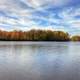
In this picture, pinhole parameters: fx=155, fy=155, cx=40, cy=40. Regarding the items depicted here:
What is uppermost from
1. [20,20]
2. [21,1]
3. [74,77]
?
[21,1]

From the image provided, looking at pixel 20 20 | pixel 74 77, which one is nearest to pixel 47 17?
pixel 20 20

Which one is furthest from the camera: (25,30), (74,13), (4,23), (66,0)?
(25,30)

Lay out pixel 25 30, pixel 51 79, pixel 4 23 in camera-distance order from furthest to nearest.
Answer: pixel 25 30 < pixel 4 23 < pixel 51 79

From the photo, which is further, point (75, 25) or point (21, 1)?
point (75, 25)

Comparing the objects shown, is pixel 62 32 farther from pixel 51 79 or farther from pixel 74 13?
pixel 51 79

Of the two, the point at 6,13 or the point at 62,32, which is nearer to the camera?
the point at 6,13

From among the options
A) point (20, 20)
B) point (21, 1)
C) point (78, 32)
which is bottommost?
point (78, 32)

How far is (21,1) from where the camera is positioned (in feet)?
32.9

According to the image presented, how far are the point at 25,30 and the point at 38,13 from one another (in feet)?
8.58

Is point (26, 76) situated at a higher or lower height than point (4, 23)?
lower

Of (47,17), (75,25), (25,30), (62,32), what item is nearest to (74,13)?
(75,25)

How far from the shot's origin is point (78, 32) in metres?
13.6

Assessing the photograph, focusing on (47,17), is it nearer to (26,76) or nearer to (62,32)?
(62,32)

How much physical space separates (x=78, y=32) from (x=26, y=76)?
10723 mm
